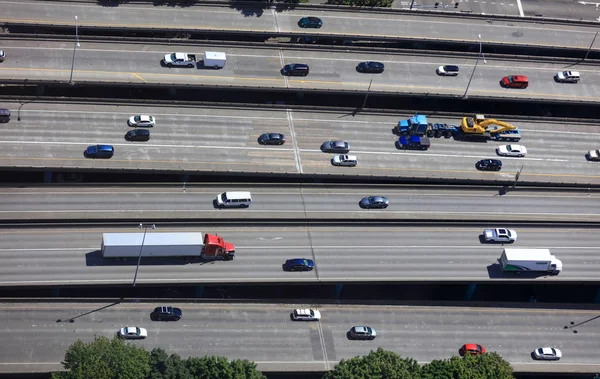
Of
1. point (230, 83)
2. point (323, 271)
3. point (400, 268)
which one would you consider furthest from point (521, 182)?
point (230, 83)

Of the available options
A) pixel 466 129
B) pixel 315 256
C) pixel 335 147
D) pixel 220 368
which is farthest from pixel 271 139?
pixel 220 368

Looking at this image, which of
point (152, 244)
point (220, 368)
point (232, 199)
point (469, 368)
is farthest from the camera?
point (232, 199)

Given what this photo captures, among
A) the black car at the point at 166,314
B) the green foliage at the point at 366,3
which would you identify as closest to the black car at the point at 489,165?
the green foliage at the point at 366,3

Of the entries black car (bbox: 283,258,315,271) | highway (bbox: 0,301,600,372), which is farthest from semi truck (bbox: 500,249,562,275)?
black car (bbox: 283,258,315,271)

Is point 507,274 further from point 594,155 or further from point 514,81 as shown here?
point 514,81

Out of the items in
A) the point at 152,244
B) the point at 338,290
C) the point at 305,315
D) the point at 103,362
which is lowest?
the point at 103,362

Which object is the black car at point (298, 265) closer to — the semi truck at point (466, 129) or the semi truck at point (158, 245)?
the semi truck at point (158, 245)

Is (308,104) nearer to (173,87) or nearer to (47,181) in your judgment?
(173,87)
